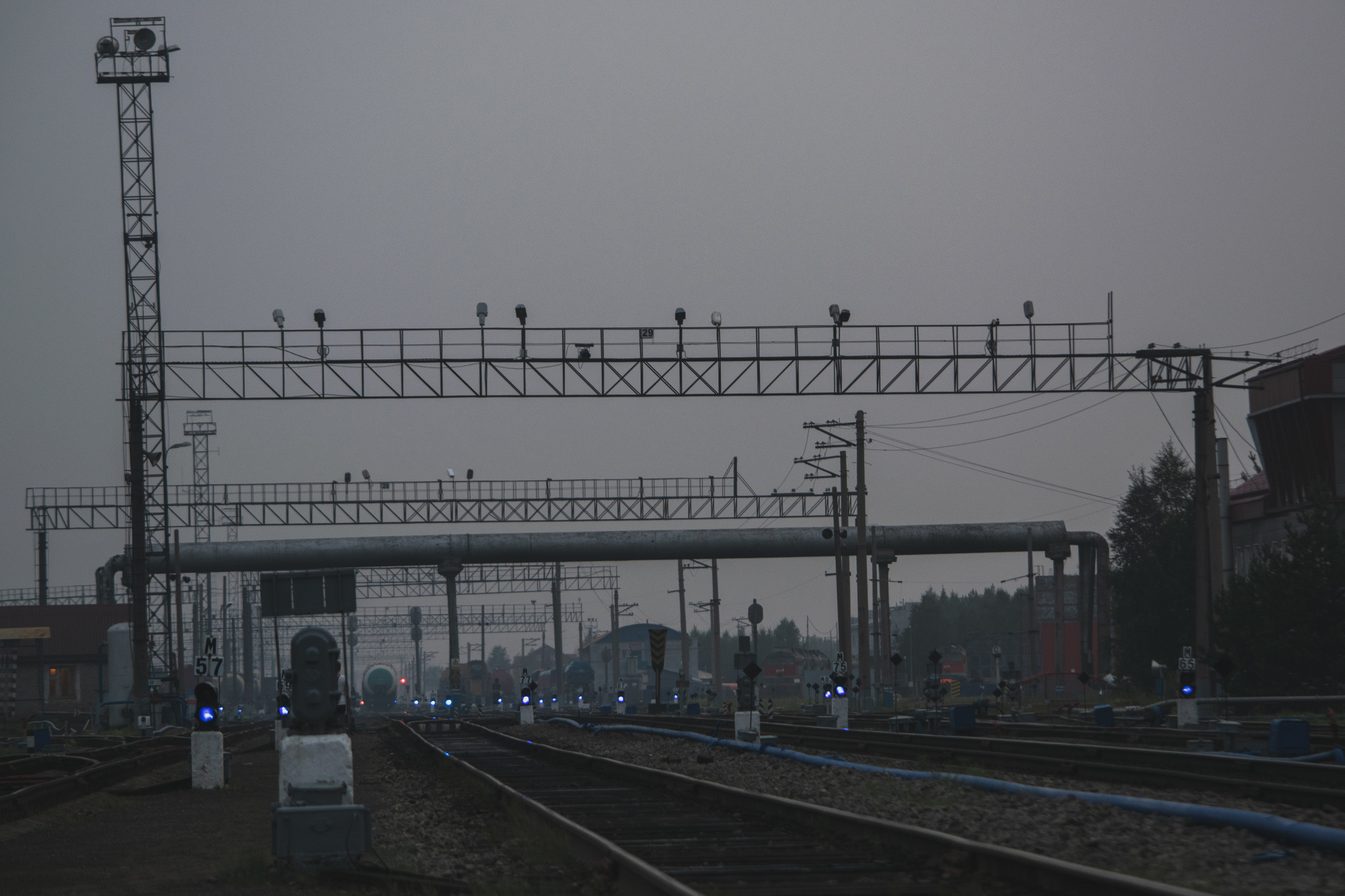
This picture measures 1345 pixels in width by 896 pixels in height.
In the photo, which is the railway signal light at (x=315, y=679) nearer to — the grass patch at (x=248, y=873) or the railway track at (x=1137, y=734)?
the grass patch at (x=248, y=873)

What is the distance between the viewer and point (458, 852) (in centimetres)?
1192

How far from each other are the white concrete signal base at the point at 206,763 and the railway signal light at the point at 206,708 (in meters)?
0.16

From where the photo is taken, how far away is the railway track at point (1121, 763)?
14484 mm

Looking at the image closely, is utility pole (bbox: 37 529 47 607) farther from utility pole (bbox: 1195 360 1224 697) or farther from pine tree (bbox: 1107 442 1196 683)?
utility pole (bbox: 1195 360 1224 697)

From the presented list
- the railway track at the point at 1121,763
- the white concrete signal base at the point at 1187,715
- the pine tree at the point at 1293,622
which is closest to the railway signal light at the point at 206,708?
the railway track at the point at 1121,763

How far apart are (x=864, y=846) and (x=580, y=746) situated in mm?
18517

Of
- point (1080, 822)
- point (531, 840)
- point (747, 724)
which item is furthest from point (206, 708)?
point (1080, 822)

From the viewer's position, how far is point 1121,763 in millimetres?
19234

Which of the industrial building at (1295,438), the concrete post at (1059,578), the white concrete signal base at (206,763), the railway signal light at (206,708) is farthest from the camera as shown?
the concrete post at (1059,578)

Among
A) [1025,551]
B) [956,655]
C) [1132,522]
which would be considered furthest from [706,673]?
[1025,551]

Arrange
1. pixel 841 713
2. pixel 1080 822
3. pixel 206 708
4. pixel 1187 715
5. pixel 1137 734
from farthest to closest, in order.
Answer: pixel 841 713 → pixel 1187 715 → pixel 1137 734 → pixel 206 708 → pixel 1080 822

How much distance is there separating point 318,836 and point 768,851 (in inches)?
134

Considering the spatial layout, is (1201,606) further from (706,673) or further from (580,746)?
(706,673)

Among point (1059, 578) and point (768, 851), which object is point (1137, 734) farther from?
point (1059, 578)
